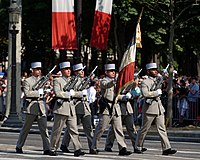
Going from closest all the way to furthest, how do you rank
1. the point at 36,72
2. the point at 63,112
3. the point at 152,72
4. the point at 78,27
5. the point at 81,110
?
1. the point at 63,112
2. the point at 36,72
3. the point at 152,72
4. the point at 81,110
5. the point at 78,27

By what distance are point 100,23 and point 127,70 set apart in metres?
9.86

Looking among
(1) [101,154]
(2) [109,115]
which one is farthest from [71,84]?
(1) [101,154]

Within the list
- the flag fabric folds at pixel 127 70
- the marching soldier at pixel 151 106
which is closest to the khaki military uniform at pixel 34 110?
the flag fabric folds at pixel 127 70

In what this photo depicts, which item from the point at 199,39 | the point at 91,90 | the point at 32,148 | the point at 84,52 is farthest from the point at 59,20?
the point at 84,52

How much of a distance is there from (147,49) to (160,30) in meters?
4.40

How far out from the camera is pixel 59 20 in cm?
2558

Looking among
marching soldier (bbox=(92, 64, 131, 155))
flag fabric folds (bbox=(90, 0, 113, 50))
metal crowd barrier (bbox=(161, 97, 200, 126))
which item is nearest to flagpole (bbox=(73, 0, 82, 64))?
flag fabric folds (bbox=(90, 0, 113, 50))

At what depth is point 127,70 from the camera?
634 inches

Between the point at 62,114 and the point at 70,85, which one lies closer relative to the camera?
the point at 62,114

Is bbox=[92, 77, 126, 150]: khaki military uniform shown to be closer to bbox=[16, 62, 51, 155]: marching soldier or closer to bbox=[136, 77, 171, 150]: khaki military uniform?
bbox=[136, 77, 171, 150]: khaki military uniform

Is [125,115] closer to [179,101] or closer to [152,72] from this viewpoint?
[152,72]

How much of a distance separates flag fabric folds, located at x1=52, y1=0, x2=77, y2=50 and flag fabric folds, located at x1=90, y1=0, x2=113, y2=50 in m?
0.75

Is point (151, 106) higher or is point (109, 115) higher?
point (151, 106)

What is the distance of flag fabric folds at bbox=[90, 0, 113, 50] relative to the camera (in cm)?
2553
